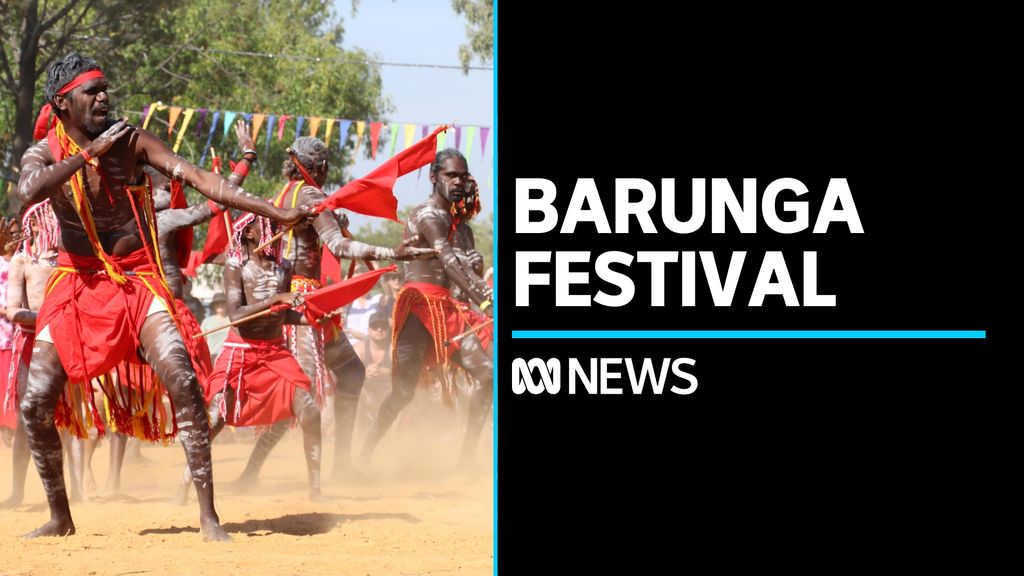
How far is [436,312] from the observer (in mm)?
10273

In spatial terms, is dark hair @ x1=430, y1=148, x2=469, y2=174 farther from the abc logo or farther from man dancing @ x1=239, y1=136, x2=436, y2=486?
→ the abc logo

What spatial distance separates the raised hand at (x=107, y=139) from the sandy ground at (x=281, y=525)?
1.68 metres

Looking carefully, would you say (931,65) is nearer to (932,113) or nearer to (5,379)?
(932,113)

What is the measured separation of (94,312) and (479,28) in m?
26.0

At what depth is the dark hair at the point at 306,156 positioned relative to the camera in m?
9.31

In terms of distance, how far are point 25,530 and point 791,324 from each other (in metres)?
4.56

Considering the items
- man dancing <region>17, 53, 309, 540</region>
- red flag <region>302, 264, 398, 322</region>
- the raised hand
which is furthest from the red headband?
red flag <region>302, 264, 398, 322</region>

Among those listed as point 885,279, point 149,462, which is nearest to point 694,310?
point 885,279

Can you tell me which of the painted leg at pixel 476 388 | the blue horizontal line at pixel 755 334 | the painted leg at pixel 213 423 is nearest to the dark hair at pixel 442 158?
the painted leg at pixel 476 388

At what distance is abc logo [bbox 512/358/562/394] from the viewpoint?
14.9ft

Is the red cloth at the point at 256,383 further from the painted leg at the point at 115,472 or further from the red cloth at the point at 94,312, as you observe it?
the red cloth at the point at 94,312

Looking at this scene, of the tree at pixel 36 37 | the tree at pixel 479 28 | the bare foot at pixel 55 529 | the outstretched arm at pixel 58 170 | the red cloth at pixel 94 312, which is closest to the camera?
the outstretched arm at pixel 58 170

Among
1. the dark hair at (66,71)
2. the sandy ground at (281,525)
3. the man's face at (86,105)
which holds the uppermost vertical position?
the dark hair at (66,71)

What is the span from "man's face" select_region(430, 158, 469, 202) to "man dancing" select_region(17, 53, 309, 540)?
3.36 meters
